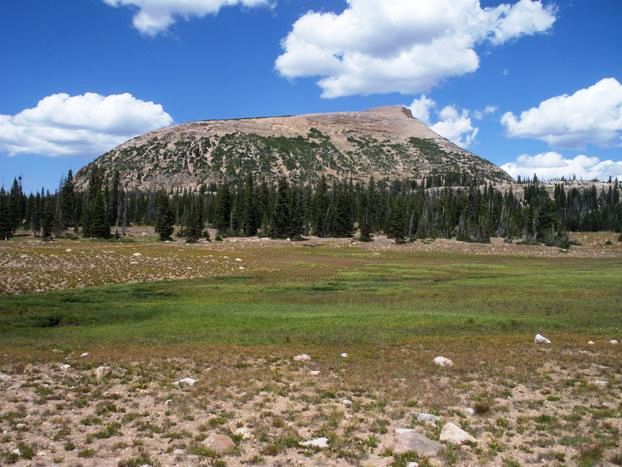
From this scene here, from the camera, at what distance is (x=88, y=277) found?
45312 millimetres

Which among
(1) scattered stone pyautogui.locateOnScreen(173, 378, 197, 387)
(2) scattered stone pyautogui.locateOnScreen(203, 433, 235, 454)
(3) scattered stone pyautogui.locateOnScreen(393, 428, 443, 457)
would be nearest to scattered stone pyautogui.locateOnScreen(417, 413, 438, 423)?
(3) scattered stone pyautogui.locateOnScreen(393, 428, 443, 457)

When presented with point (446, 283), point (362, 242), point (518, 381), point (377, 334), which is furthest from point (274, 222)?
point (518, 381)

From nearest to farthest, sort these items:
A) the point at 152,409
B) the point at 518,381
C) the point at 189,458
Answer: the point at 189,458, the point at 152,409, the point at 518,381

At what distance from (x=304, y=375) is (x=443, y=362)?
5833mm

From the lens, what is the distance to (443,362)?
19344 mm

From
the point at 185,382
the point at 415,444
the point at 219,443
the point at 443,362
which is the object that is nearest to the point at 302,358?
the point at 185,382

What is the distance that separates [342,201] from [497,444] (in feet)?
428

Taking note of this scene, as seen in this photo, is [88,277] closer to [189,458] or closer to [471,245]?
[189,458]

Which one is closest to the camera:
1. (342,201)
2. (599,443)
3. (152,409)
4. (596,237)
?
(599,443)

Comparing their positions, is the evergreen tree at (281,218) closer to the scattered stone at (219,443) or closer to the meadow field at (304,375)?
the meadow field at (304,375)

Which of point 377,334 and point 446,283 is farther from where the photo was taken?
point 446,283

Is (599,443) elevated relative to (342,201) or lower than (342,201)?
lower

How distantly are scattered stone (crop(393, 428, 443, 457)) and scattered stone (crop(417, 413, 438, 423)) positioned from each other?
983 mm

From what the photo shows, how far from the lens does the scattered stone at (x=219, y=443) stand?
10.8 m
